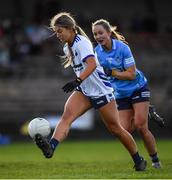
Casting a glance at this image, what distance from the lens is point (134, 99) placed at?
13227mm

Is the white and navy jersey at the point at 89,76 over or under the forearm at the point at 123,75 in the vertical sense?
over

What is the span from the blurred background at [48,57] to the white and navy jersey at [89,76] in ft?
45.8

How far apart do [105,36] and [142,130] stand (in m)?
1.59

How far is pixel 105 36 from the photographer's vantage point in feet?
42.1

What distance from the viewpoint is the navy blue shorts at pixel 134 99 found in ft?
43.3

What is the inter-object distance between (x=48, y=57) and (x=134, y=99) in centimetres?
1582

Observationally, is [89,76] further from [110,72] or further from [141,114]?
[141,114]

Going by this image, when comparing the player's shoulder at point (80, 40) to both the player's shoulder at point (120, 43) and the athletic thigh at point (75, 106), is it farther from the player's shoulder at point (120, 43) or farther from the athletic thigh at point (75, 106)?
the player's shoulder at point (120, 43)

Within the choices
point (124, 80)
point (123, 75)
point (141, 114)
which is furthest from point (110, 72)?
point (141, 114)

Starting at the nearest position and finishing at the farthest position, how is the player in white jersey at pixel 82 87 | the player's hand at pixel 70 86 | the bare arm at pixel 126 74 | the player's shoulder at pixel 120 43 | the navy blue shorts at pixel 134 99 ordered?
the player's hand at pixel 70 86
the player in white jersey at pixel 82 87
the bare arm at pixel 126 74
the player's shoulder at pixel 120 43
the navy blue shorts at pixel 134 99

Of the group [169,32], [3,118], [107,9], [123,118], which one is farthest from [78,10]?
[123,118]

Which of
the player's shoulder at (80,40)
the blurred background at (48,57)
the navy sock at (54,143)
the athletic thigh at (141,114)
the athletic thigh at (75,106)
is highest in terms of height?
the player's shoulder at (80,40)

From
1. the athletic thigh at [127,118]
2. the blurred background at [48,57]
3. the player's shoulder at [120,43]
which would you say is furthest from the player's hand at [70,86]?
the blurred background at [48,57]

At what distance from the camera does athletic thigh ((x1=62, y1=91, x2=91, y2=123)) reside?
11961mm
